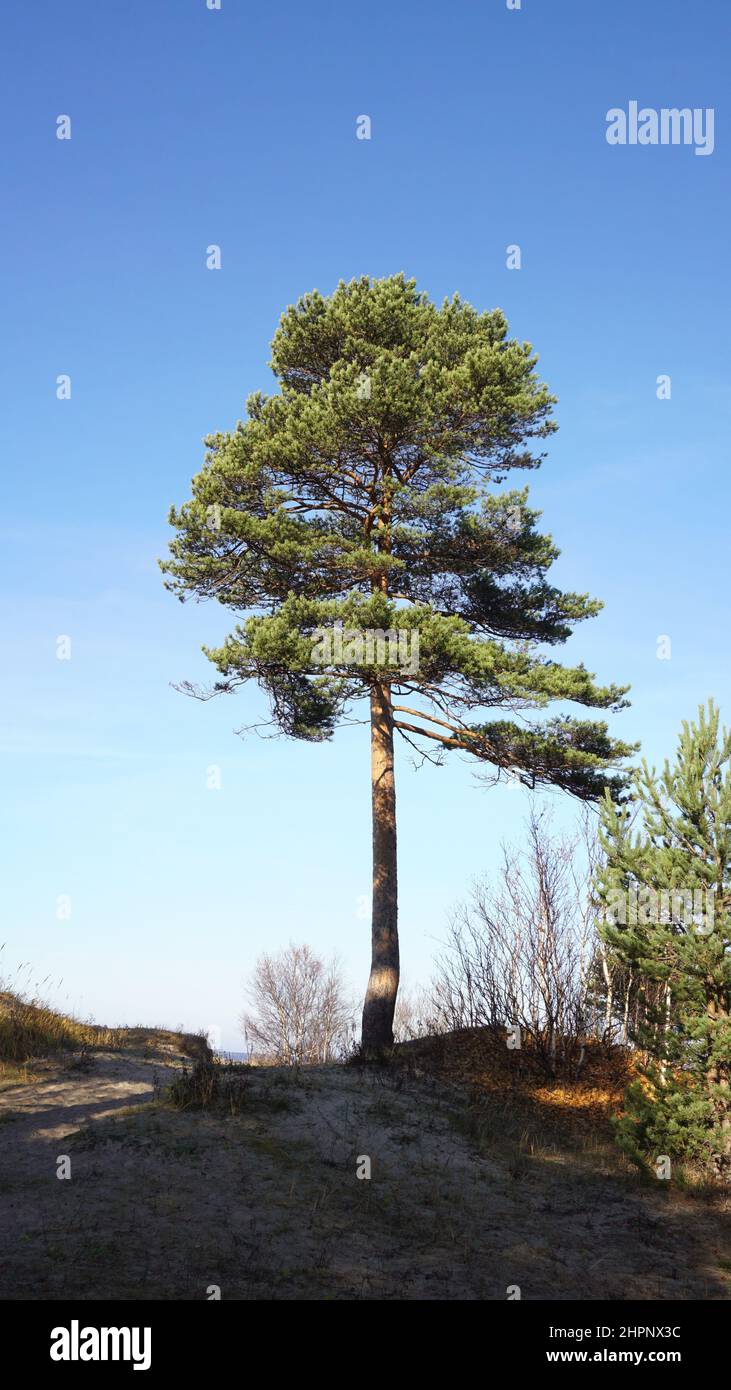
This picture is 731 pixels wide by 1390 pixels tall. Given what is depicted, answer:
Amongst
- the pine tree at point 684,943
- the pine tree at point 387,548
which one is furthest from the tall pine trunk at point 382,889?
the pine tree at point 684,943

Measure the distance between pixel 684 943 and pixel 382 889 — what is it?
21.3ft

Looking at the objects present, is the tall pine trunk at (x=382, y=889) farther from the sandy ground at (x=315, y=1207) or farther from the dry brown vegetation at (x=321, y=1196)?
the sandy ground at (x=315, y=1207)

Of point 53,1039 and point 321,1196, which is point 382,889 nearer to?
point 53,1039

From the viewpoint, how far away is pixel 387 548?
61.0 ft

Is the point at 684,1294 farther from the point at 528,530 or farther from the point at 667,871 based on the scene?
the point at 528,530

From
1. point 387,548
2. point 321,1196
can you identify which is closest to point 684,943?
point 321,1196

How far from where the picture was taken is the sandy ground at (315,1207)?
851cm

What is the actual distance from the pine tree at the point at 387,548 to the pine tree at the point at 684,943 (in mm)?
4240

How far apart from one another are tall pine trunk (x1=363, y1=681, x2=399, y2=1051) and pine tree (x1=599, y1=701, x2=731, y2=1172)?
5.32 metres

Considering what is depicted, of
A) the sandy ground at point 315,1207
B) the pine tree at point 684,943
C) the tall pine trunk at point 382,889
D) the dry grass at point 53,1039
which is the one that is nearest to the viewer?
the sandy ground at point 315,1207

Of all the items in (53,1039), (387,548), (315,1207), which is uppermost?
(387,548)

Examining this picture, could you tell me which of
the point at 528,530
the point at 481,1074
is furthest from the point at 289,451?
the point at 481,1074

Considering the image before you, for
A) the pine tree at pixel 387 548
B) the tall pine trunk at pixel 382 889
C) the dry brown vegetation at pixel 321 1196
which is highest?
the pine tree at pixel 387 548
